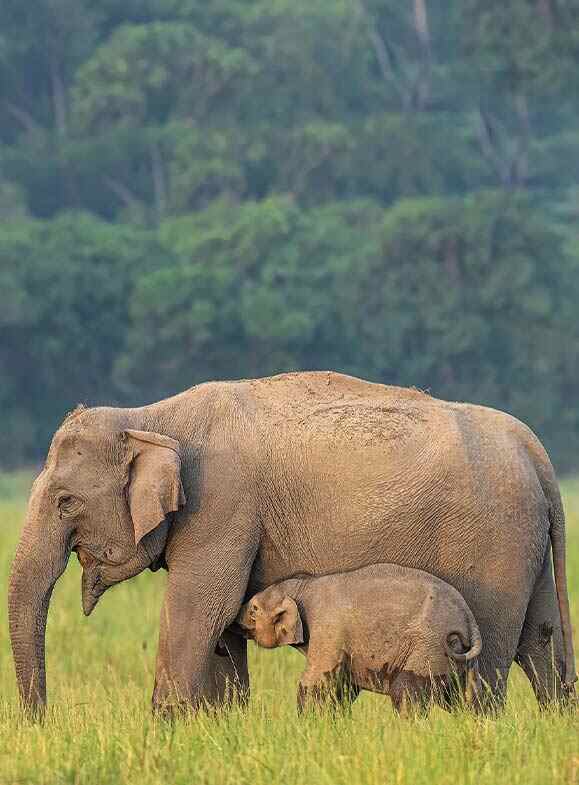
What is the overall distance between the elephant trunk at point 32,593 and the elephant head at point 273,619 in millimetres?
775

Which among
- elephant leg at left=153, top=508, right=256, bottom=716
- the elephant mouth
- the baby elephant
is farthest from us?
the elephant mouth

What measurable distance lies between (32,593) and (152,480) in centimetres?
69

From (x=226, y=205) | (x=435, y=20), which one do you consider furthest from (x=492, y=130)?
(x=226, y=205)

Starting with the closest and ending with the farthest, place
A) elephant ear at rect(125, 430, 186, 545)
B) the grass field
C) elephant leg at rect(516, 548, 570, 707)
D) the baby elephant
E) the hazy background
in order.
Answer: the grass field < the baby elephant < elephant ear at rect(125, 430, 186, 545) < elephant leg at rect(516, 548, 570, 707) < the hazy background

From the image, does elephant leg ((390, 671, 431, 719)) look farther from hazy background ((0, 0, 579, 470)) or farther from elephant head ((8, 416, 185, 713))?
hazy background ((0, 0, 579, 470))

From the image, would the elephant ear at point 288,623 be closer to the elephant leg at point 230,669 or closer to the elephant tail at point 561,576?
the elephant leg at point 230,669

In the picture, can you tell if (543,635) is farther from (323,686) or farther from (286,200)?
(286,200)

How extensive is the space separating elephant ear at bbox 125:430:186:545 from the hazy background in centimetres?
2872

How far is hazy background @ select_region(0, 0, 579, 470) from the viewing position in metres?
39.2

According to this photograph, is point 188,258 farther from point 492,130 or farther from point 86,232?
point 492,130

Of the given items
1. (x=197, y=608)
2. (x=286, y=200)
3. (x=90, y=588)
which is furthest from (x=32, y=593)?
(x=286, y=200)

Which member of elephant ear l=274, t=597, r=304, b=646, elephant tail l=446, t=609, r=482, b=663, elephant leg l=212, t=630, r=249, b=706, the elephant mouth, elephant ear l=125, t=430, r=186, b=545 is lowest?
elephant leg l=212, t=630, r=249, b=706

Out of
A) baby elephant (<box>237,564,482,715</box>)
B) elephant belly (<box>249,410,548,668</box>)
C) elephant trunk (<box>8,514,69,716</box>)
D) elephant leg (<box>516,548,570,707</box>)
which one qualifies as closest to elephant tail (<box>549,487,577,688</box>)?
elephant leg (<box>516,548,570,707</box>)

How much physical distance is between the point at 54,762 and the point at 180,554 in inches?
57.7
